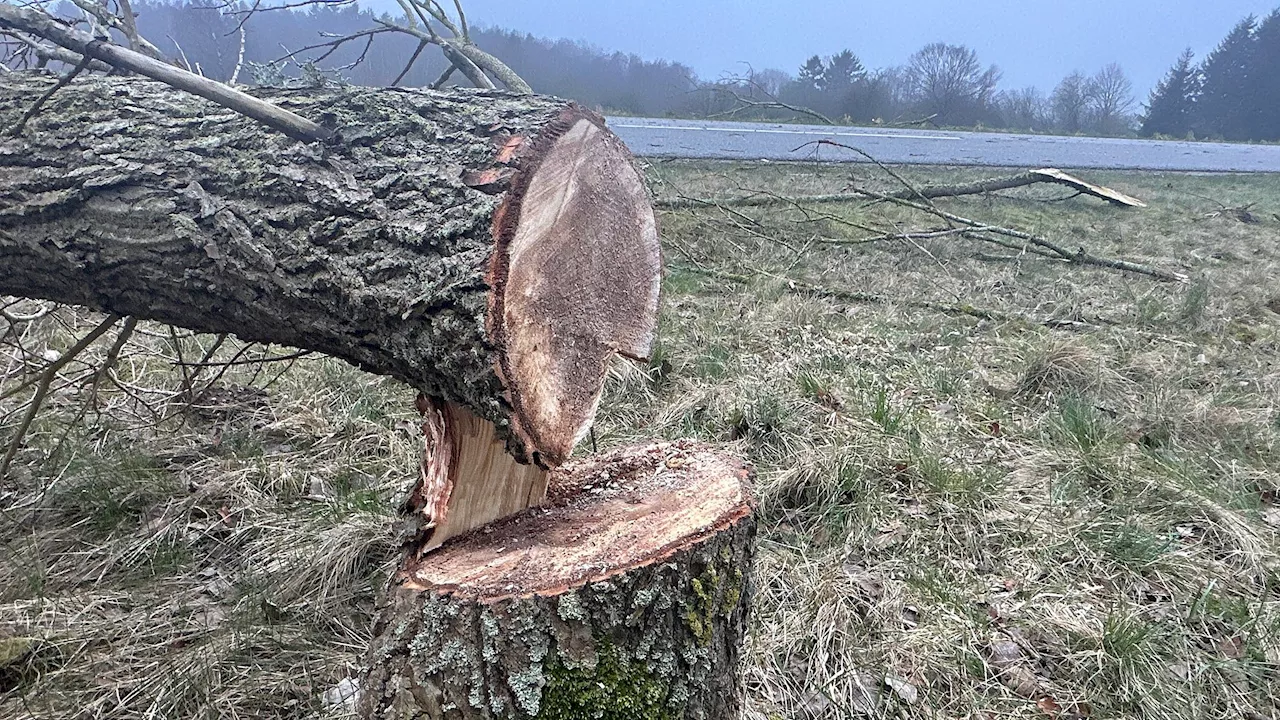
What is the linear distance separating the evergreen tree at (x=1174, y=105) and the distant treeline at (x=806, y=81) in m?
0.03

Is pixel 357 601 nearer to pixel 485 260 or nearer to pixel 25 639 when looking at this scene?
pixel 25 639

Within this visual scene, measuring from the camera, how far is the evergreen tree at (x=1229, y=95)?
24734mm

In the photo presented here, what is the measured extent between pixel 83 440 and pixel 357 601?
4.47ft

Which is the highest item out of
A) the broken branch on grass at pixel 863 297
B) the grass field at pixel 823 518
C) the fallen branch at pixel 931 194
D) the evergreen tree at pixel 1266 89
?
the evergreen tree at pixel 1266 89

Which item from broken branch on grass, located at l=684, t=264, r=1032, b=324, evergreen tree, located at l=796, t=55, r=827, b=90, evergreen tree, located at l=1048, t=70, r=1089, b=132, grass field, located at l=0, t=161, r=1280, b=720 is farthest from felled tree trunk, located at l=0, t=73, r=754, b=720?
evergreen tree, located at l=1048, t=70, r=1089, b=132

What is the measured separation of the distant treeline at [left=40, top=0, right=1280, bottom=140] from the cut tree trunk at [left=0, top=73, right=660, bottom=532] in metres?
0.40

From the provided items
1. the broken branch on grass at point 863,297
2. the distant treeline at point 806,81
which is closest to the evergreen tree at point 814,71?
the distant treeline at point 806,81

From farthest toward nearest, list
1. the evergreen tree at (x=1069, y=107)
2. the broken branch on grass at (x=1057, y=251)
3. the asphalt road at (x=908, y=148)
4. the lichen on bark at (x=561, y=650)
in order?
1. the evergreen tree at (x=1069, y=107)
2. the asphalt road at (x=908, y=148)
3. the broken branch on grass at (x=1057, y=251)
4. the lichen on bark at (x=561, y=650)

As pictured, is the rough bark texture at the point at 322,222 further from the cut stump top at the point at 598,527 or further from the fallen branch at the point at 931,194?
the fallen branch at the point at 931,194

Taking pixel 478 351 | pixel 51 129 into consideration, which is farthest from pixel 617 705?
pixel 51 129

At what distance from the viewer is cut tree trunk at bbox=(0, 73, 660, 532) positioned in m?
1.30

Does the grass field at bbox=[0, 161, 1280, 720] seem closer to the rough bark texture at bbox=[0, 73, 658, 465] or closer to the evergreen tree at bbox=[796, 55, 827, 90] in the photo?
the rough bark texture at bbox=[0, 73, 658, 465]

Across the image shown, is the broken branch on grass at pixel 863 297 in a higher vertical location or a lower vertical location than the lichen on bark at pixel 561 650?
lower

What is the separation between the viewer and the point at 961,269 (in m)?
5.69
